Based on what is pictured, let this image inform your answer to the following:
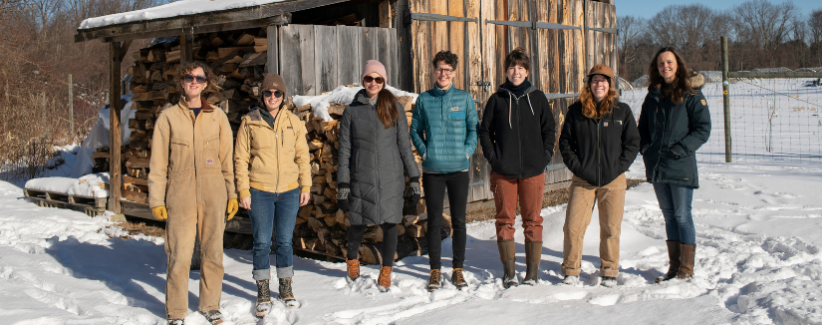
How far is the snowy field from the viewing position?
12.4ft

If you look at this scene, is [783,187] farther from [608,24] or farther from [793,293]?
[793,293]

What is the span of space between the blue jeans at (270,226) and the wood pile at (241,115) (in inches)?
45.7

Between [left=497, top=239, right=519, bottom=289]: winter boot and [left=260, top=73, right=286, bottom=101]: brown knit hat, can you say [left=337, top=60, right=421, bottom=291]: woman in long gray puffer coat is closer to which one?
[left=260, top=73, right=286, bottom=101]: brown knit hat

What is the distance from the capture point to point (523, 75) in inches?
173

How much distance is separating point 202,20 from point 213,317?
3.88 m

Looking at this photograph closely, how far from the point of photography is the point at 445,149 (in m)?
4.38

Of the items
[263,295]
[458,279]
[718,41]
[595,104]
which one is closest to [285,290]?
[263,295]

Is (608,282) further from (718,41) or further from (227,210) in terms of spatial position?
(718,41)

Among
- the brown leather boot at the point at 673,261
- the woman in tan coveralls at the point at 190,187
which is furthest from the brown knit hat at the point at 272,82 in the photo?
the brown leather boot at the point at 673,261

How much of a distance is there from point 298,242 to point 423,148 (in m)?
2.06

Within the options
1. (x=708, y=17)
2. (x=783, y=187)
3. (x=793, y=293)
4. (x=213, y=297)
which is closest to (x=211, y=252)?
(x=213, y=297)

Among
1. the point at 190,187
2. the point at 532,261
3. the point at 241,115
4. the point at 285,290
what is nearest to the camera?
the point at 190,187

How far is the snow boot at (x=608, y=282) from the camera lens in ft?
14.3

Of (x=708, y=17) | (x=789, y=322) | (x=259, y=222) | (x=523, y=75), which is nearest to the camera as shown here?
(x=789, y=322)
